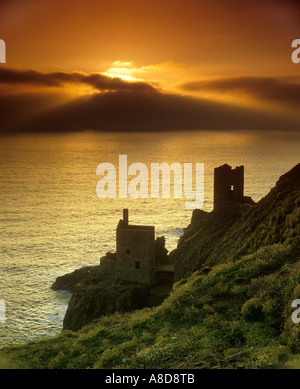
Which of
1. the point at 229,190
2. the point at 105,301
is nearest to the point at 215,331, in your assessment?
the point at 105,301

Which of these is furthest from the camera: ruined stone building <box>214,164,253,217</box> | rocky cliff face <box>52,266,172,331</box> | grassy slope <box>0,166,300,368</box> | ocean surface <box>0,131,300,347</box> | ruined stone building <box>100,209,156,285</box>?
ocean surface <box>0,131,300,347</box>

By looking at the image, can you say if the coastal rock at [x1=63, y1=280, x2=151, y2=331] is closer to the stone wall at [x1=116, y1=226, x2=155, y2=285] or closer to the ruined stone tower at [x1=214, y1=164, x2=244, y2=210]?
the stone wall at [x1=116, y1=226, x2=155, y2=285]

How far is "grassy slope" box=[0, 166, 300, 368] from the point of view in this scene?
12898 mm

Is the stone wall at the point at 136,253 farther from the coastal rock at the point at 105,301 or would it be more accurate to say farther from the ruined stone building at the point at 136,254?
the coastal rock at the point at 105,301

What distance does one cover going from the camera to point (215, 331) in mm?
15391

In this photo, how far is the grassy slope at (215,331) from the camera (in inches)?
508

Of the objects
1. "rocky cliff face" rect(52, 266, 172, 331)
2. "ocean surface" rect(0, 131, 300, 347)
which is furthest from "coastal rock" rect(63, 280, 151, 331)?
"ocean surface" rect(0, 131, 300, 347)

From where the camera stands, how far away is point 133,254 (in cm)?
4188

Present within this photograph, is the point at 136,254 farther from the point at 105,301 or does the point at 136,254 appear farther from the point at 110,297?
the point at 105,301

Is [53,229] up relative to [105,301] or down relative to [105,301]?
up

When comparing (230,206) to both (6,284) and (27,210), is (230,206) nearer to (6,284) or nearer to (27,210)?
(6,284)

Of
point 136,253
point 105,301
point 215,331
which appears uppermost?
point 215,331

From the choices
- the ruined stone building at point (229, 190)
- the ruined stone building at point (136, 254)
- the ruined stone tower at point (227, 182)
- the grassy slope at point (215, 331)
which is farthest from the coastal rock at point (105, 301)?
the grassy slope at point (215, 331)

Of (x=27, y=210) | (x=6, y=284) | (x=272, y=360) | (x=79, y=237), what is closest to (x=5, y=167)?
(x=27, y=210)
